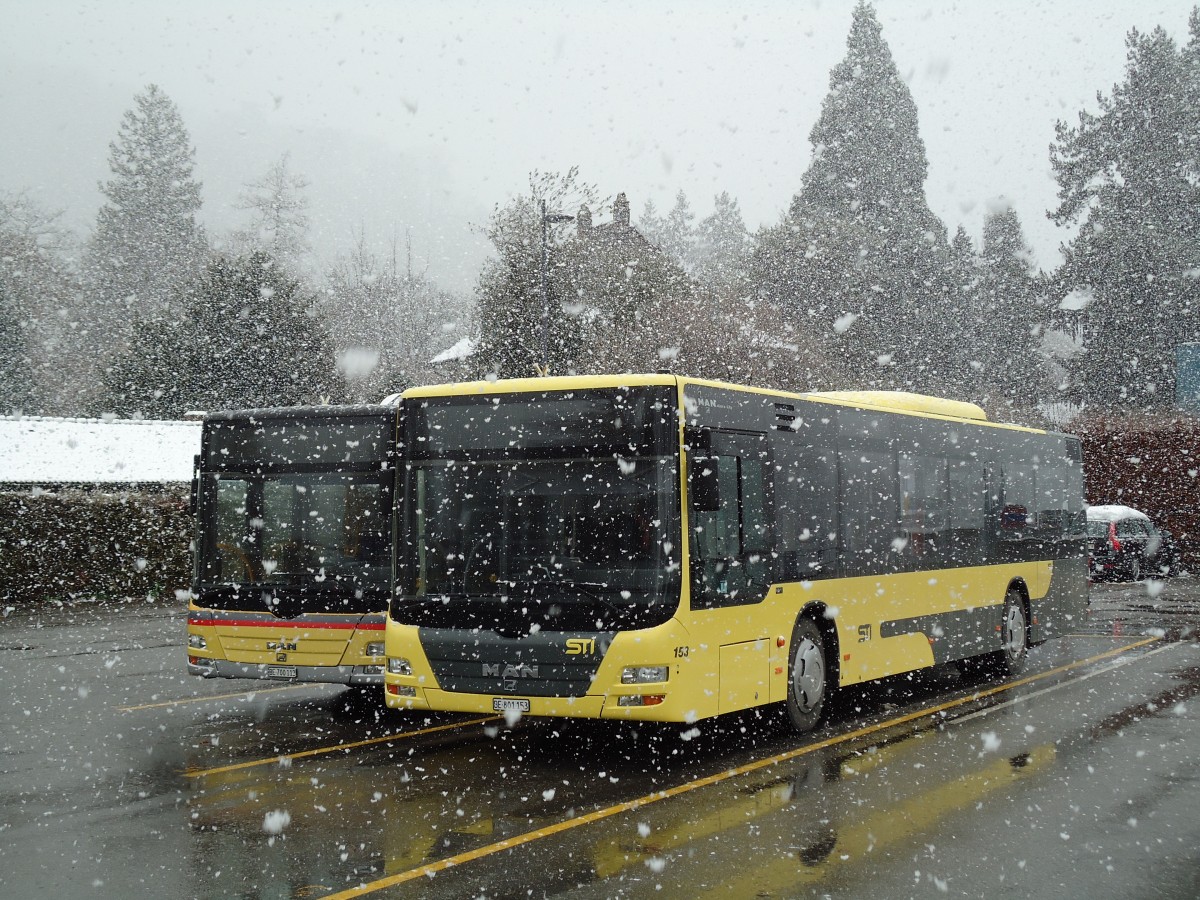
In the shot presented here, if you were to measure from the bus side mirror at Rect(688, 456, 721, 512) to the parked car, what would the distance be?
22.6 meters

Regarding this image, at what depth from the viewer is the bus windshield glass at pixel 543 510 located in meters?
9.11

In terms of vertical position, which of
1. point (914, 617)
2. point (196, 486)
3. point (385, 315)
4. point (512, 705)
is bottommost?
point (512, 705)

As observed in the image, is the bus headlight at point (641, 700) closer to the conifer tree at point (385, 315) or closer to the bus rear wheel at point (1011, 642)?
the bus rear wheel at point (1011, 642)

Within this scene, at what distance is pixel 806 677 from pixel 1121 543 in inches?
860

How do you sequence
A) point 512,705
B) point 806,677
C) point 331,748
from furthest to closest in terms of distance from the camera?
point 806,677
point 331,748
point 512,705

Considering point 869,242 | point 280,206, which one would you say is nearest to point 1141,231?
point 869,242

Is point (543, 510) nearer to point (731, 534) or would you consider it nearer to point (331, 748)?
point (731, 534)

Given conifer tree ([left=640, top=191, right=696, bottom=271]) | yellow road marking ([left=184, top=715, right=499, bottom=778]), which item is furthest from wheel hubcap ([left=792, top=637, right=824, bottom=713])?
Result: conifer tree ([left=640, top=191, right=696, bottom=271])

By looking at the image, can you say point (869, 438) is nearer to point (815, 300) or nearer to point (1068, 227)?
point (815, 300)

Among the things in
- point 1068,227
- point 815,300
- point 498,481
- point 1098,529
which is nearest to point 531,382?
point 498,481

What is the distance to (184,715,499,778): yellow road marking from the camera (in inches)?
368

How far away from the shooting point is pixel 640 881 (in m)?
6.29

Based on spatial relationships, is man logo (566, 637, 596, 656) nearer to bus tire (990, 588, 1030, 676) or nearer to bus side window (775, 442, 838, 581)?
bus side window (775, 442, 838, 581)

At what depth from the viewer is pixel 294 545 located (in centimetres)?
1182
